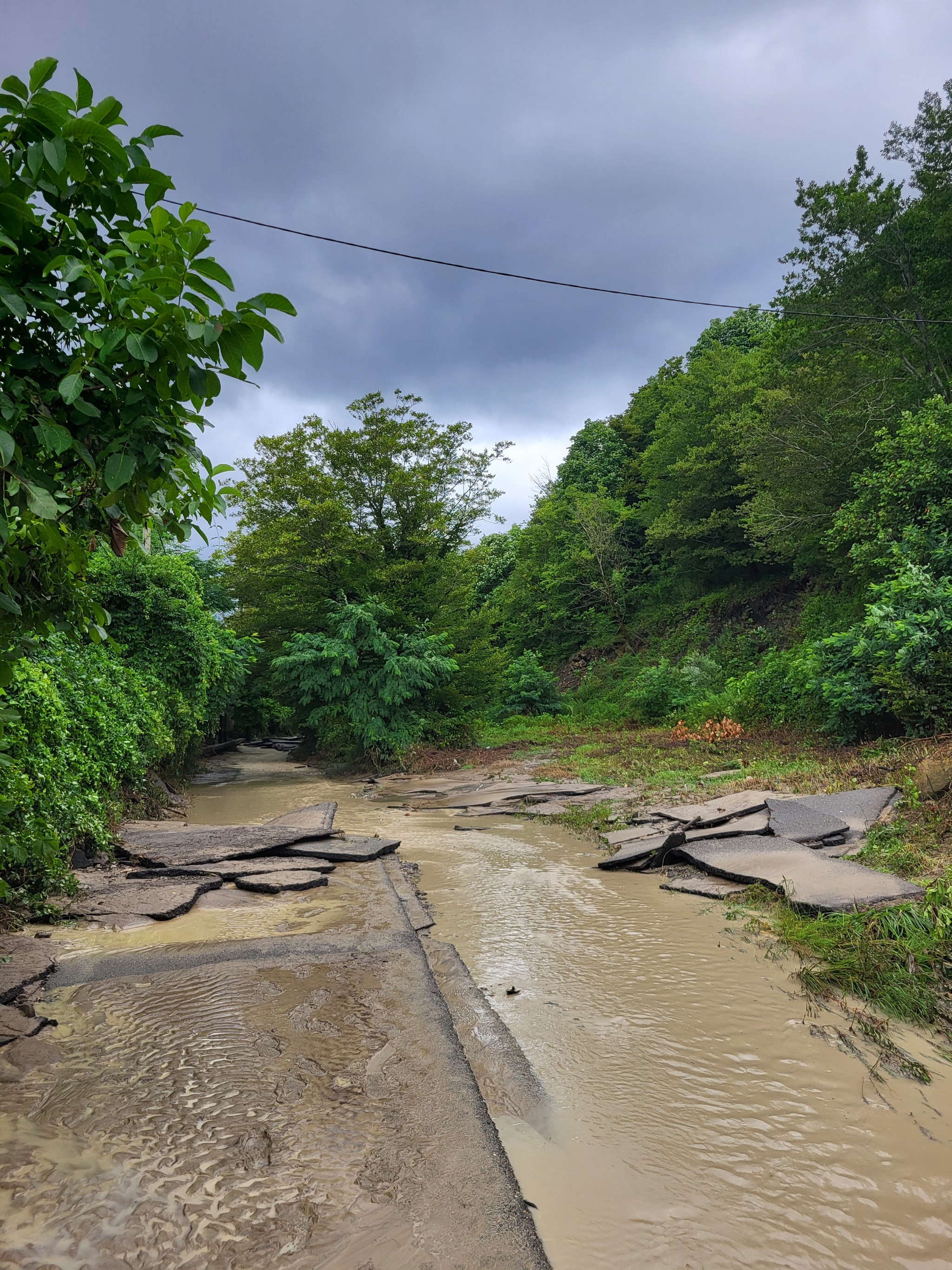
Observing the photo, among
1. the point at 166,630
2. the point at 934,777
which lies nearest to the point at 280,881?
the point at 934,777

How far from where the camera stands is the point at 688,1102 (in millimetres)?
2750

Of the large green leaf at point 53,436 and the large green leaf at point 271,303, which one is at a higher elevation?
the large green leaf at point 271,303

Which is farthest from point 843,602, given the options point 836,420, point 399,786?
point 399,786

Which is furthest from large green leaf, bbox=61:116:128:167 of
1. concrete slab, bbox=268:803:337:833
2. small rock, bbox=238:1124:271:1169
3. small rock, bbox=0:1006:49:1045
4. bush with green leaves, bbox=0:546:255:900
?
concrete slab, bbox=268:803:337:833

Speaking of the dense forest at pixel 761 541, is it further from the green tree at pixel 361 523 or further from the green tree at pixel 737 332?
the green tree at pixel 737 332

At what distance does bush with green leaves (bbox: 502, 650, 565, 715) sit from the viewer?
72.7 feet

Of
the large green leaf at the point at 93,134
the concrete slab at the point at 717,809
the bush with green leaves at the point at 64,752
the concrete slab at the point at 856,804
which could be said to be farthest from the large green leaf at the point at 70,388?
the concrete slab at the point at 717,809

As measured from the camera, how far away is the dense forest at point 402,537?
62.7 inches

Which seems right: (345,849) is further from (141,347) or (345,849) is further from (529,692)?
(529,692)

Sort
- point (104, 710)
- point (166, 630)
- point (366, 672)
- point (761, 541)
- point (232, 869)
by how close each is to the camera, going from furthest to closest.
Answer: point (761, 541), point (366, 672), point (166, 630), point (104, 710), point (232, 869)

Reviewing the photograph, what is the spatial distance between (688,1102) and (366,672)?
12898 mm

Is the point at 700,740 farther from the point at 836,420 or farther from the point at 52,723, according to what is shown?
the point at 52,723

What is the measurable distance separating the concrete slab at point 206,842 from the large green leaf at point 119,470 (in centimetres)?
536

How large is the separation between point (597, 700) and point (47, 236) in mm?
21794
